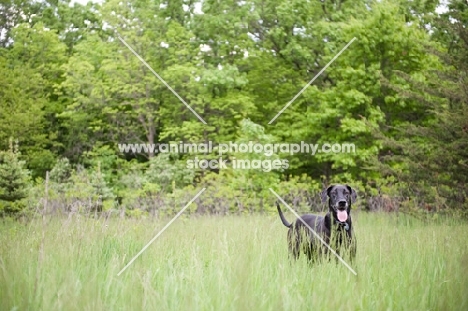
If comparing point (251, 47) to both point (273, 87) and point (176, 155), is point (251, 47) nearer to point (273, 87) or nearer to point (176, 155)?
point (273, 87)

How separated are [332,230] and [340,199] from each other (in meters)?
0.45

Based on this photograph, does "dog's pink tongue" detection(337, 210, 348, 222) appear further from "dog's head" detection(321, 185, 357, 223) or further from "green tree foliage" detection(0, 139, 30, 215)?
"green tree foliage" detection(0, 139, 30, 215)

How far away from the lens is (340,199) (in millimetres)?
5242

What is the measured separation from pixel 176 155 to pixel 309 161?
5.56 metres

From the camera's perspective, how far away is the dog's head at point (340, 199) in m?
5.14

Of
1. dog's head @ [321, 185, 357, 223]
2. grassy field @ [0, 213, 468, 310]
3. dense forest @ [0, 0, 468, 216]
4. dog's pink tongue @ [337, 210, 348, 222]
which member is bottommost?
grassy field @ [0, 213, 468, 310]

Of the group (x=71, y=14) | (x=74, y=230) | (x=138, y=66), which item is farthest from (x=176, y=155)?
(x=74, y=230)

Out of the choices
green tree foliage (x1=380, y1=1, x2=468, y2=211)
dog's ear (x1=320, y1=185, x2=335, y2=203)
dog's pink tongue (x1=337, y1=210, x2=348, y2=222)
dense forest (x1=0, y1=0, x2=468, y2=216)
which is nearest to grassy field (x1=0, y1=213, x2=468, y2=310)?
dog's pink tongue (x1=337, y1=210, x2=348, y2=222)

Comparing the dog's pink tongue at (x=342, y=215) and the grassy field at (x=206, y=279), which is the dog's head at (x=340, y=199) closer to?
the dog's pink tongue at (x=342, y=215)

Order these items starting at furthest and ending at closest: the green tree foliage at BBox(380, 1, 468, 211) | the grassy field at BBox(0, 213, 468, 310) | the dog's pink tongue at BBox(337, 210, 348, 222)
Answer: the green tree foliage at BBox(380, 1, 468, 211), the dog's pink tongue at BBox(337, 210, 348, 222), the grassy field at BBox(0, 213, 468, 310)

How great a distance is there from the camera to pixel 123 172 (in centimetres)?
2067

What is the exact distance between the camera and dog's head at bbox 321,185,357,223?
5.14 metres

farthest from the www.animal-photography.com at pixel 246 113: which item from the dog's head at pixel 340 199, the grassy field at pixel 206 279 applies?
the grassy field at pixel 206 279

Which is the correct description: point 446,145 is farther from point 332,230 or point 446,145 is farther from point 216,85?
point 216,85
